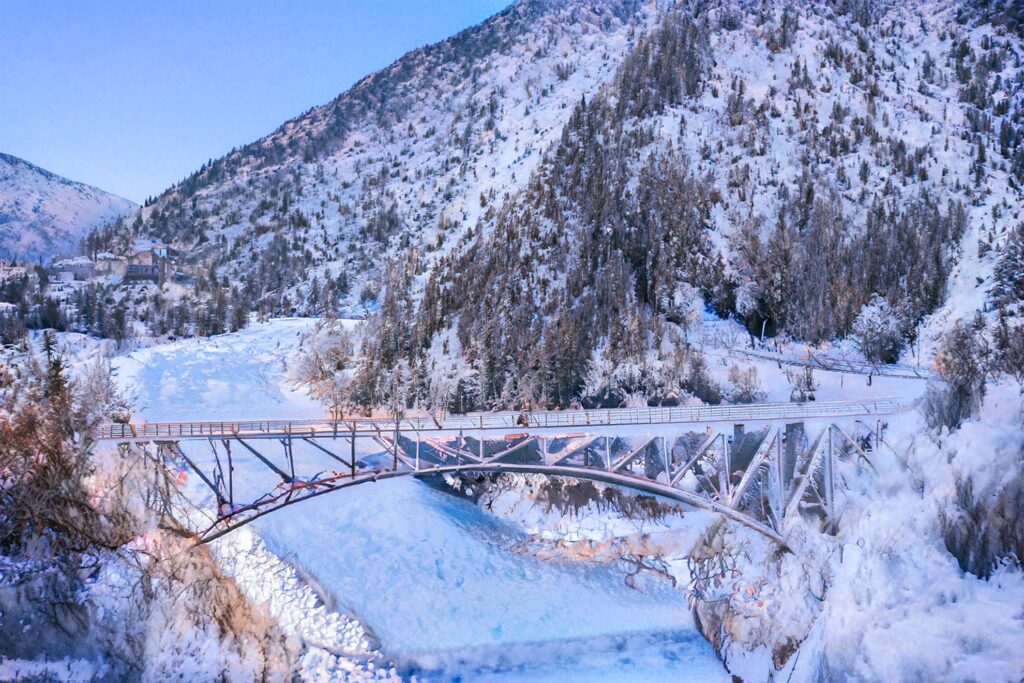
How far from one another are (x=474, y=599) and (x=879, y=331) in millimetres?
34590

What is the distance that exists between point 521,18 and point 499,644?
11326cm

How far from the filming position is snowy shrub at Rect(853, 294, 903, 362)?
44.5 meters

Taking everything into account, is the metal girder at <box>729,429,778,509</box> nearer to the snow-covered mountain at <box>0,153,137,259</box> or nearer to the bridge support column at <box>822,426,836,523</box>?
the bridge support column at <box>822,426,836,523</box>

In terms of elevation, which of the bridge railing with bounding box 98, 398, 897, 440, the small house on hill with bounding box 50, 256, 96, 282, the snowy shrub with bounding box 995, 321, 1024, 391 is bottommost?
the bridge railing with bounding box 98, 398, 897, 440

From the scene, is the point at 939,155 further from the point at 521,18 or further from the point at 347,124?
the point at 347,124

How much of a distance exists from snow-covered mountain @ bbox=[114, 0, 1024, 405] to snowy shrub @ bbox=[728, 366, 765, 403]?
4839mm

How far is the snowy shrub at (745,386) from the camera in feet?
136

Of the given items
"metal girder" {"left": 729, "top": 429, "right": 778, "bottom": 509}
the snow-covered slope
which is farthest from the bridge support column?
the snow-covered slope

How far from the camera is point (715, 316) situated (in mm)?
50625

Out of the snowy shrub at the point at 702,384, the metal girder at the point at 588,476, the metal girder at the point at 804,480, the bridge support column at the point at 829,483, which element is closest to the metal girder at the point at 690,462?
the metal girder at the point at 588,476

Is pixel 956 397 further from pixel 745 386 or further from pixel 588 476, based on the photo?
pixel 745 386

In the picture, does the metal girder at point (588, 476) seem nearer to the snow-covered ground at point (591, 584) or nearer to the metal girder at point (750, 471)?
the metal girder at point (750, 471)

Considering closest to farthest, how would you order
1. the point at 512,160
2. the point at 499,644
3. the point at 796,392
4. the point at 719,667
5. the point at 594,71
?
1. the point at 719,667
2. the point at 499,644
3. the point at 796,392
4. the point at 512,160
5. the point at 594,71

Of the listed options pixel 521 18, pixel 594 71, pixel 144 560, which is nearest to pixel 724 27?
pixel 594 71
